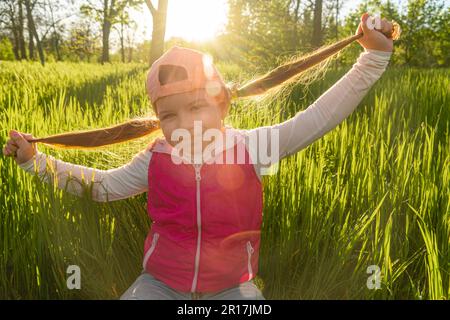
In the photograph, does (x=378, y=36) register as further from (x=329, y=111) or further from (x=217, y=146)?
(x=217, y=146)

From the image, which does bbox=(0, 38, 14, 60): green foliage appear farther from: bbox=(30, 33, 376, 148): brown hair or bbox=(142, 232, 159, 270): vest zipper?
bbox=(142, 232, 159, 270): vest zipper

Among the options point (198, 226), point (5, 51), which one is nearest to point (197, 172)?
point (198, 226)

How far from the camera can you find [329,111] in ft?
3.93

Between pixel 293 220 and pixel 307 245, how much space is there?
85 mm

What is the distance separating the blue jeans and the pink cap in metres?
0.47

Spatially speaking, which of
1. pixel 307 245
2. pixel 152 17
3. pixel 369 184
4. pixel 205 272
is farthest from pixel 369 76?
pixel 152 17

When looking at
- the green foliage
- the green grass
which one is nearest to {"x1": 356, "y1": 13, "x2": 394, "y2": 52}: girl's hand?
the green grass

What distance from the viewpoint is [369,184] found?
4.56ft

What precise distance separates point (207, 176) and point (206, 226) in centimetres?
13

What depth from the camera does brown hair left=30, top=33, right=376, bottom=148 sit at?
4.22ft

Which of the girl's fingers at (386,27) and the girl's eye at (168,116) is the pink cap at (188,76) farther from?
the girl's fingers at (386,27)

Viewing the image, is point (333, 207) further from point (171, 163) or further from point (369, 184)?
point (171, 163)

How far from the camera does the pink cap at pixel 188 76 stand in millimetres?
1124
